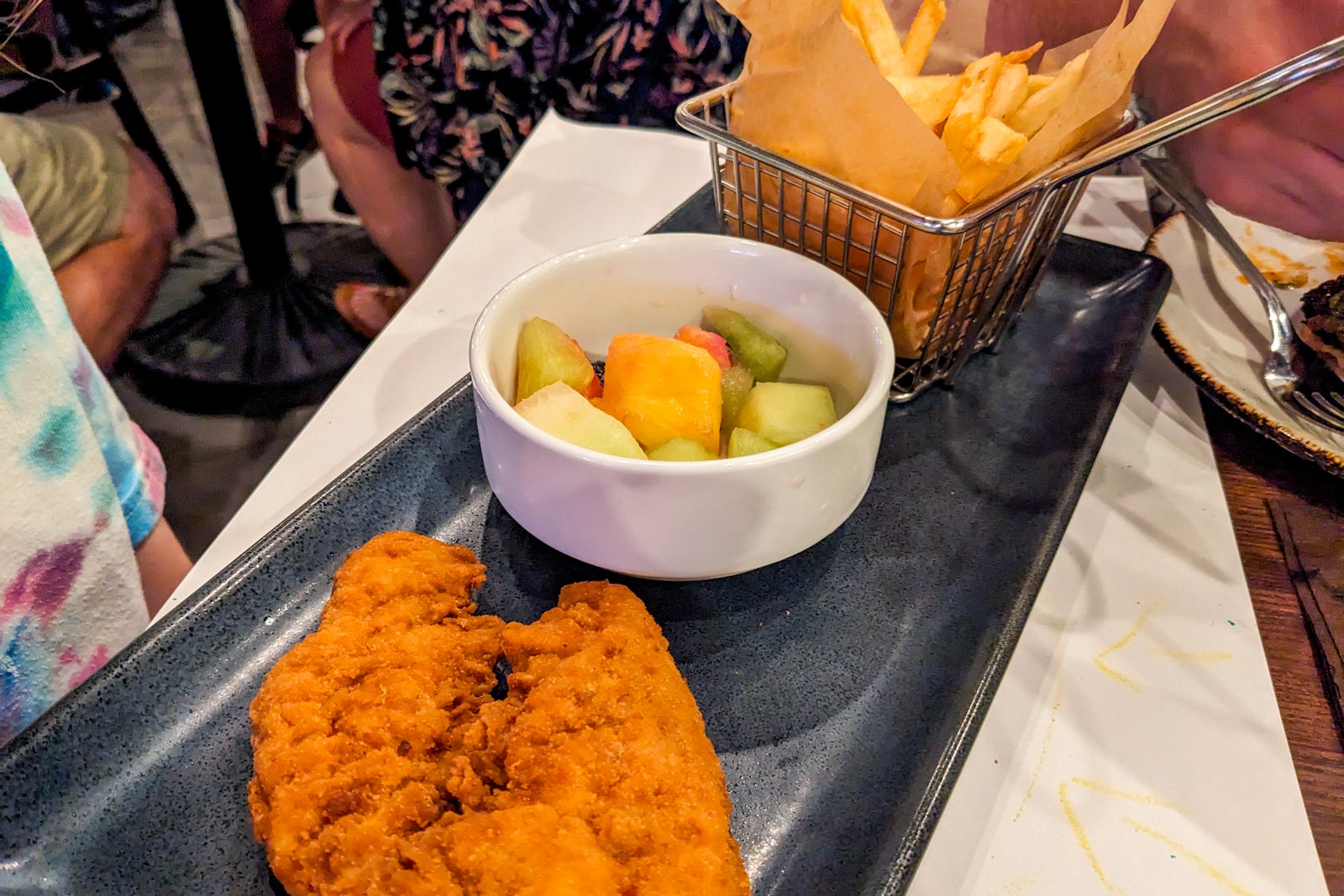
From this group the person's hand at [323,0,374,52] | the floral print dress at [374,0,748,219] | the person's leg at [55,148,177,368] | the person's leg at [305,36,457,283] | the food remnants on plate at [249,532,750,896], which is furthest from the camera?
the person's leg at [305,36,457,283]

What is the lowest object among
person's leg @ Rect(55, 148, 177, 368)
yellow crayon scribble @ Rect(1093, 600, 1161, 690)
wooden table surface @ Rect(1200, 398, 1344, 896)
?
person's leg @ Rect(55, 148, 177, 368)

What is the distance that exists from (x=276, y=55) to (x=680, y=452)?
8.70ft

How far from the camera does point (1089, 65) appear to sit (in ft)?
2.62

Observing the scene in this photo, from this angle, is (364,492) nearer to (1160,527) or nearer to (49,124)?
(1160,527)

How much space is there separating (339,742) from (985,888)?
52 cm

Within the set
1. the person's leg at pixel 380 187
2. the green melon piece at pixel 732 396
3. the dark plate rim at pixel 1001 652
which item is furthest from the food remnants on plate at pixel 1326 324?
the person's leg at pixel 380 187


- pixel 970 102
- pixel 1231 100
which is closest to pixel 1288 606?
pixel 1231 100

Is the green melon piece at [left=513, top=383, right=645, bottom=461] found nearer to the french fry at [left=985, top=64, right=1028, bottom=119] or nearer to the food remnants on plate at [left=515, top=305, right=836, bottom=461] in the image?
the food remnants on plate at [left=515, top=305, right=836, bottom=461]

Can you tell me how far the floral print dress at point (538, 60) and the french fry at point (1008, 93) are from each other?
1018mm

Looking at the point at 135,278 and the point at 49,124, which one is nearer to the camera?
the point at 49,124

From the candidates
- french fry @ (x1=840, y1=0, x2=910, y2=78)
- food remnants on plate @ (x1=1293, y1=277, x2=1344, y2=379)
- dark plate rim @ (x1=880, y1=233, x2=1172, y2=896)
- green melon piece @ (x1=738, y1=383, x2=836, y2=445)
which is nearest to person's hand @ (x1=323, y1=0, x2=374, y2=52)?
french fry @ (x1=840, y1=0, x2=910, y2=78)

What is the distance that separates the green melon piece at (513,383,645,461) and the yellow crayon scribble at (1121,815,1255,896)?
0.53 m

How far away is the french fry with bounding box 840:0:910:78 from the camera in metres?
0.92

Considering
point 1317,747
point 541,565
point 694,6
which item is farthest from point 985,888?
point 694,6
